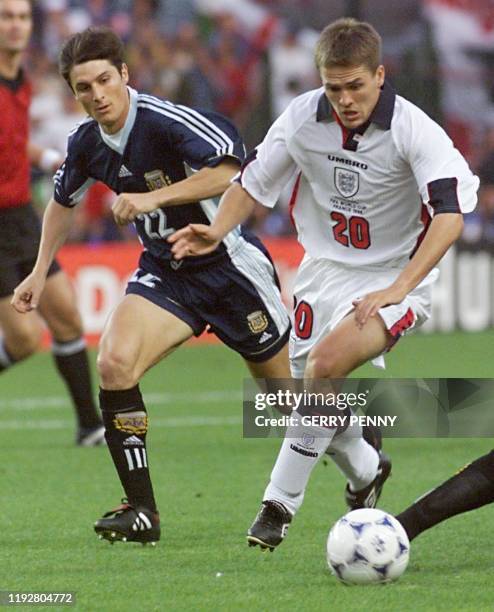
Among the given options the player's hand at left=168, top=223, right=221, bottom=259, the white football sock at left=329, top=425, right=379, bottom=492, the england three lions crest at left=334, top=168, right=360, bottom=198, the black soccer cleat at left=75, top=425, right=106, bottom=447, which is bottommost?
the black soccer cleat at left=75, top=425, right=106, bottom=447

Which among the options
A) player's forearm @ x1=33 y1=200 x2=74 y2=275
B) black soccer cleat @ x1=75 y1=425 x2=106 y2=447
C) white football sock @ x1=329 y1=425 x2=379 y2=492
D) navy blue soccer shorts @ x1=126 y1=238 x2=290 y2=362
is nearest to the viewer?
white football sock @ x1=329 y1=425 x2=379 y2=492

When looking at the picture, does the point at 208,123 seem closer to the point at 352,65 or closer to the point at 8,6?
the point at 352,65

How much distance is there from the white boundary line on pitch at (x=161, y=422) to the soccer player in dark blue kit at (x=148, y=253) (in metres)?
3.53

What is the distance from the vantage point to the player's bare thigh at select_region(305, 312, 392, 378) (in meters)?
5.26

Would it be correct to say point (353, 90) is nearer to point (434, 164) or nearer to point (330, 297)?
point (434, 164)

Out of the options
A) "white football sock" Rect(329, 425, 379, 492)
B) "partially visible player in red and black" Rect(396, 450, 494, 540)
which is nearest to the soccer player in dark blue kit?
"white football sock" Rect(329, 425, 379, 492)

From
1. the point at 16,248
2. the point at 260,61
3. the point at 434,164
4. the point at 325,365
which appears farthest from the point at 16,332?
the point at 260,61

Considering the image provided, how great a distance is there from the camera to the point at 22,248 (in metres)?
8.71

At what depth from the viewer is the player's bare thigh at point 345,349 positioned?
5258 millimetres

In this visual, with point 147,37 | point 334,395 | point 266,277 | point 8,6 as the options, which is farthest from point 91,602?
point 147,37

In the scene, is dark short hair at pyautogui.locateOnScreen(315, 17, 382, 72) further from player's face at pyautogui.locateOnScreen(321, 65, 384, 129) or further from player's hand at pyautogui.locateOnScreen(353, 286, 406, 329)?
player's hand at pyautogui.locateOnScreen(353, 286, 406, 329)

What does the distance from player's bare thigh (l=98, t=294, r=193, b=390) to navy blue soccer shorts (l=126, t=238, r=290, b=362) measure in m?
0.07

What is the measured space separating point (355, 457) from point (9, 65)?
3.94 meters

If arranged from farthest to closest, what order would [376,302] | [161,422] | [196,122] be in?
[161,422] → [196,122] → [376,302]
